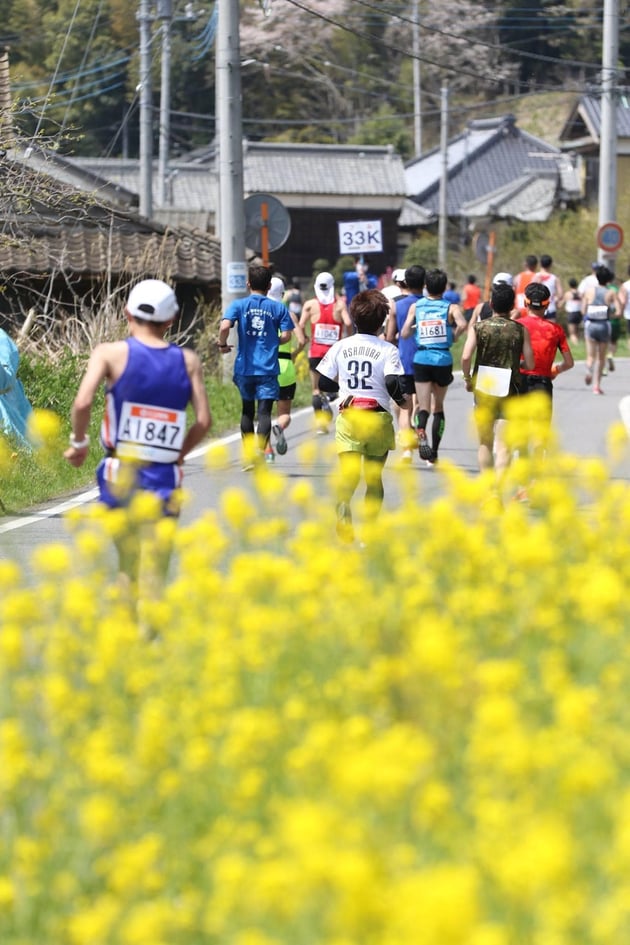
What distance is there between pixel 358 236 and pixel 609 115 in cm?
689

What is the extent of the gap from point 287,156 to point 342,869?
214 feet

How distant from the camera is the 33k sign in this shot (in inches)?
1215

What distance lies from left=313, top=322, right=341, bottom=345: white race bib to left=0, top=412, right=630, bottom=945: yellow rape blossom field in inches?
442

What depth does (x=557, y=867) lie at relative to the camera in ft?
9.72

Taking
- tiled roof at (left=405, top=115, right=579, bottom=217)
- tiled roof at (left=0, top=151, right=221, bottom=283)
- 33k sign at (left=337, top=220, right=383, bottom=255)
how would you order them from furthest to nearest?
tiled roof at (left=405, top=115, right=579, bottom=217), 33k sign at (left=337, top=220, right=383, bottom=255), tiled roof at (left=0, top=151, right=221, bottom=283)

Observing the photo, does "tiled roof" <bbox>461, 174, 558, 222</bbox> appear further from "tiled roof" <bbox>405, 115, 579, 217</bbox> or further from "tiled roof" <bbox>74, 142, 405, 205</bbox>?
"tiled roof" <bbox>74, 142, 405, 205</bbox>

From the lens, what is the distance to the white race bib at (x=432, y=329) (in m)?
15.0

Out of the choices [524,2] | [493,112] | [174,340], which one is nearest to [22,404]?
[174,340]

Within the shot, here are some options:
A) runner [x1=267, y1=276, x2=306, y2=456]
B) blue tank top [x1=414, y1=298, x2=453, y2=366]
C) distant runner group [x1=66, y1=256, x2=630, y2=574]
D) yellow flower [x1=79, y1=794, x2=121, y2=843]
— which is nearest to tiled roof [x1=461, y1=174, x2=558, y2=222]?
distant runner group [x1=66, y1=256, x2=630, y2=574]

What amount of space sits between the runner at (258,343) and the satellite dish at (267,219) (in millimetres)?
7933

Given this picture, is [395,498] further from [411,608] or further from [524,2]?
[524,2]

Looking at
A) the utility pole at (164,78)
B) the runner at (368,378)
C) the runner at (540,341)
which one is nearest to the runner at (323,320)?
the runner at (540,341)

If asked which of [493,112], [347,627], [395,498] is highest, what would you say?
[493,112]

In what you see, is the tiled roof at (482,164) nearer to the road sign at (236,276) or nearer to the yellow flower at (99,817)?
the road sign at (236,276)
